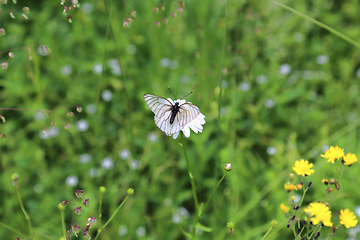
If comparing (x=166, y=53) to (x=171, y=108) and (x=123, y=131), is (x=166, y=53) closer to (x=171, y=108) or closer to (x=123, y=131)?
(x=123, y=131)

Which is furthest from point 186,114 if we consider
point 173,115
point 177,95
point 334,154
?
point 177,95

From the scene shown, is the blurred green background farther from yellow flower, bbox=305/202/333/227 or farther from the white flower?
yellow flower, bbox=305/202/333/227

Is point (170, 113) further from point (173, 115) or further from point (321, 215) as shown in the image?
point (321, 215)

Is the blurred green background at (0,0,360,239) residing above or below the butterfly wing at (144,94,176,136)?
above

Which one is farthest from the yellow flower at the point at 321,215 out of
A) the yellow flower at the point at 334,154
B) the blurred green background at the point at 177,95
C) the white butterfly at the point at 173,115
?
the blurred green background at the point at 177,95

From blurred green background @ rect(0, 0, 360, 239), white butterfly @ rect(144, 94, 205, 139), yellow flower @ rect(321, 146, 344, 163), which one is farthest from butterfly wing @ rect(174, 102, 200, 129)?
blurred green background @ rect(0, 0, 360, 239)

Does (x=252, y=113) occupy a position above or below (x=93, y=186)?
above

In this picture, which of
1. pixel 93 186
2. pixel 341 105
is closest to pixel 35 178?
pixel 93 186
